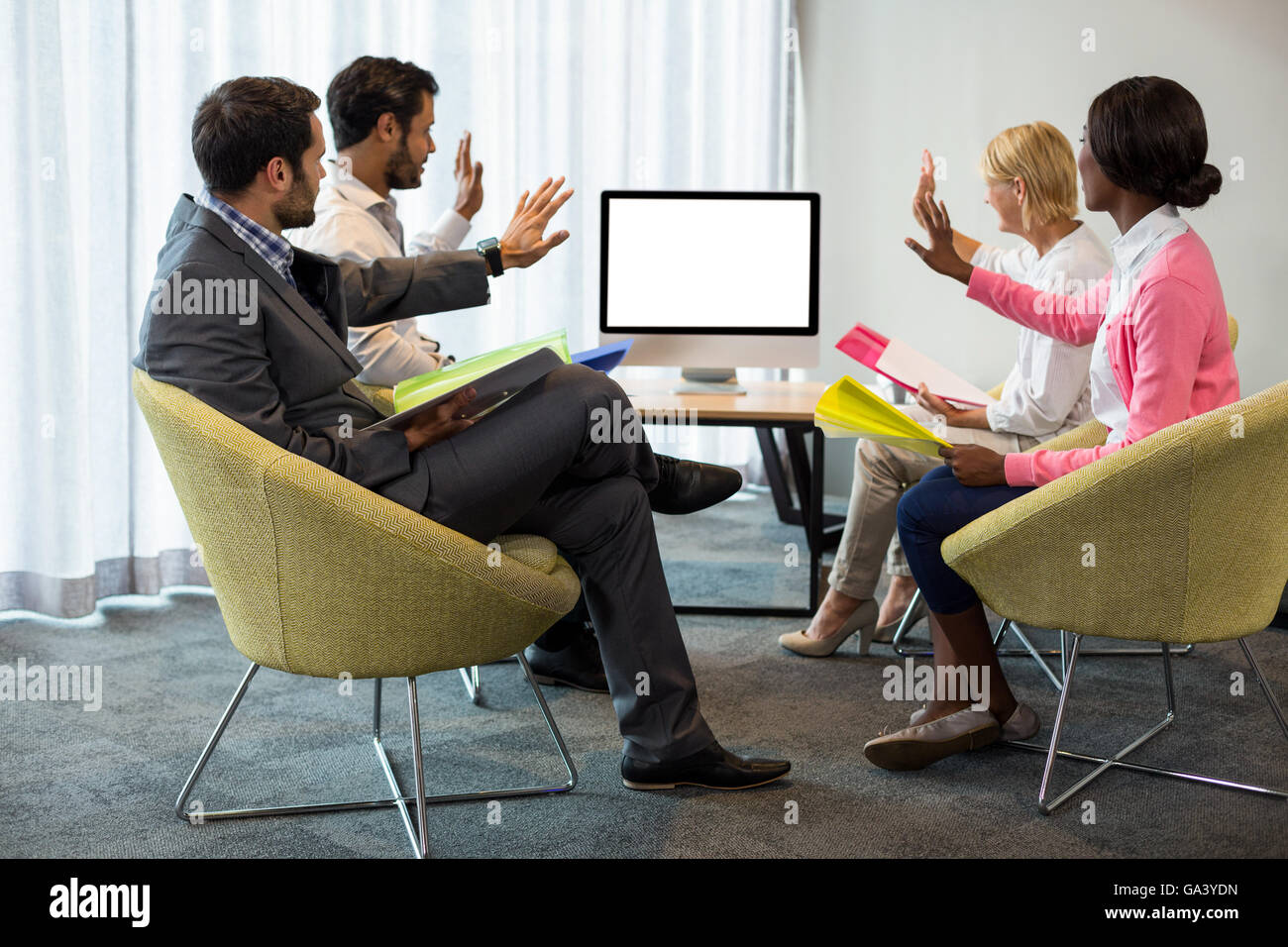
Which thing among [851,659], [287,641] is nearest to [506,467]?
[287,641]

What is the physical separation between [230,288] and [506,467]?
49 centimetres

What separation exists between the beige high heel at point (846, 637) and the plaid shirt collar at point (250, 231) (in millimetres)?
1532

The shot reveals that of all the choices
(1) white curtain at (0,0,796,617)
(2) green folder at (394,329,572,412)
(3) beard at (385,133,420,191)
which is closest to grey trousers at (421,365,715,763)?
(2) green folder at (394,329,572,412)

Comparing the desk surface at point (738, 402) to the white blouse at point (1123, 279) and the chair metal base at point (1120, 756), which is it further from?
the chair metal base at point (1120, 756)

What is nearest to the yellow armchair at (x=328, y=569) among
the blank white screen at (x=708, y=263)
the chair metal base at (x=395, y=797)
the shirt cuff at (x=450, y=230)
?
the chair metal base at (x=395, y=797)

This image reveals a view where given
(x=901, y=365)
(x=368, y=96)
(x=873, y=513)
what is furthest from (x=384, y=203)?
(x=873, y=513)

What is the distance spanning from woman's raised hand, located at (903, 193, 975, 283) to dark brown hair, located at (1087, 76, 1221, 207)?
1.85 ft

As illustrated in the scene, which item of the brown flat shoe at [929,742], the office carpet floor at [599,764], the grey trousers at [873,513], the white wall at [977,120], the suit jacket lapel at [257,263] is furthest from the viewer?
the white wall at [977,120]

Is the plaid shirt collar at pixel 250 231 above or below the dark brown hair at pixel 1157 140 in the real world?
below

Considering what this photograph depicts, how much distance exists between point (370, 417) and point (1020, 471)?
1.13 meters

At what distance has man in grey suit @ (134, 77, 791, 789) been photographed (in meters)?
1.81

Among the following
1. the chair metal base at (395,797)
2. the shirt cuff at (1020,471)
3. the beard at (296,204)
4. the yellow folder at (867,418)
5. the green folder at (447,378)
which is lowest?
the chair metal base at (395,797)

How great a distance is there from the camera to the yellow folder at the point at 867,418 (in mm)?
2057

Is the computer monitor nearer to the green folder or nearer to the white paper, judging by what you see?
the white paper
